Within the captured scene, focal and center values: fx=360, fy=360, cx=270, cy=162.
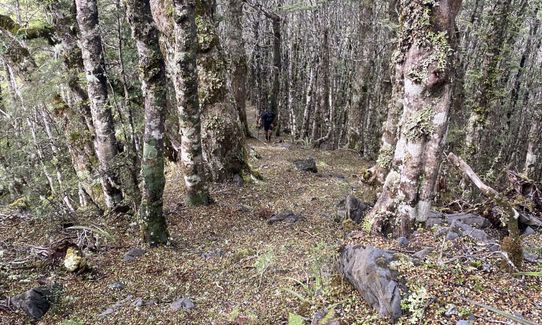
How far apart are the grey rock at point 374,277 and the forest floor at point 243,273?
124mm

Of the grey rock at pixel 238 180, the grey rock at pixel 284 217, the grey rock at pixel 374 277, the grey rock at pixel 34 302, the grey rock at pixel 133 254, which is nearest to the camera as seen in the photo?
the grey rock at pixel 374 277

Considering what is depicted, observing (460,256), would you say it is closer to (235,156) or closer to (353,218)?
(353,218)

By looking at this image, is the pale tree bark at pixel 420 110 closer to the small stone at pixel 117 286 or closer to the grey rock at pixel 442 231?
the grey rock at pixel 442 231

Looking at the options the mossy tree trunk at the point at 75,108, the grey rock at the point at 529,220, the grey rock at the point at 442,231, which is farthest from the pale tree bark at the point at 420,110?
the mossy tree trunk at the point at 75,108

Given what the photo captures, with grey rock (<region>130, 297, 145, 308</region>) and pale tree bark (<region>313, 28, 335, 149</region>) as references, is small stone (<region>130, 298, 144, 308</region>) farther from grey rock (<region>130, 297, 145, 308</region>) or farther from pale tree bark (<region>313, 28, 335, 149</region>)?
pale tree bark (<region>313, 28, 335, 149</region>)

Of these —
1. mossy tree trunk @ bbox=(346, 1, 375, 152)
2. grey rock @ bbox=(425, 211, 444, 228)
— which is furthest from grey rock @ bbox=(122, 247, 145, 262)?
mossy tree trunk @ bbox=(346, 1, 375, 152)

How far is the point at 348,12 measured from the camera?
20703mm

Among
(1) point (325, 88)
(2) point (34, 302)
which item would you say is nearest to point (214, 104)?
(2) point (34, 302)

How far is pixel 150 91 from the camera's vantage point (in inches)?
229

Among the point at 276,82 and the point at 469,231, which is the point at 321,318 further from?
the point at 276,82

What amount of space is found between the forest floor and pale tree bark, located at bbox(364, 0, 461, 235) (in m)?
0.45

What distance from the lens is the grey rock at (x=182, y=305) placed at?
194 inches

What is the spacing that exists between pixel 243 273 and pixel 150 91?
3.30 m

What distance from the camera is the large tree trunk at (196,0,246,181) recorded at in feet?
29.5
